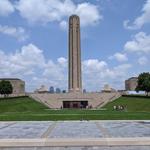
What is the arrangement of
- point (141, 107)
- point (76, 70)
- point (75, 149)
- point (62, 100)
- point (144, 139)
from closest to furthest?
point (75, 149) → point (144, 139) → point (141, 107) → point (62, 100) → point (76, 70)

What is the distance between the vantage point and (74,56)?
95500 mm

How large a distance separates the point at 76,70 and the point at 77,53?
462 centimetres

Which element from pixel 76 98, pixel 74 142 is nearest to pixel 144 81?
pixel 76 98

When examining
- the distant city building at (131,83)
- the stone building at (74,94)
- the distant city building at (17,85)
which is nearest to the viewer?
the stone building at (74,94)

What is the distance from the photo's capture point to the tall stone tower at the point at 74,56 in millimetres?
95438

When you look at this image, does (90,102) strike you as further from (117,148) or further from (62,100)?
(117,148)

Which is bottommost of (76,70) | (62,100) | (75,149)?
(75,149)

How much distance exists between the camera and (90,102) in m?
87.4

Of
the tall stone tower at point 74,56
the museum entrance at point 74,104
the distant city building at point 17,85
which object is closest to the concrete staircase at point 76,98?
the museum entrance at point 74,104

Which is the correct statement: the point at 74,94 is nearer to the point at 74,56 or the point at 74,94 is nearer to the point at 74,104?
the point at 74,104

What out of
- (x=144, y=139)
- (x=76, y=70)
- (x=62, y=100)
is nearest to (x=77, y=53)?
(x=76, y=70)

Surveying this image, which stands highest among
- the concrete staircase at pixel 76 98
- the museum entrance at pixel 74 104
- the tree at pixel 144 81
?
the tree at pixel 144 81

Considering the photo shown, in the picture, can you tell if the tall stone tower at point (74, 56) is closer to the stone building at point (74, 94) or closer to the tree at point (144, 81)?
the stone building at point (74, 94)

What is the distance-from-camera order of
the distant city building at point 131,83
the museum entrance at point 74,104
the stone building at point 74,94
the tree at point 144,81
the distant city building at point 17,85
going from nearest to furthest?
the stone building at point 74,94, the tree at point 144,81, the museum entrance at point 74,104, the distant city building at point 17,85, the distant city building at point 131,83
